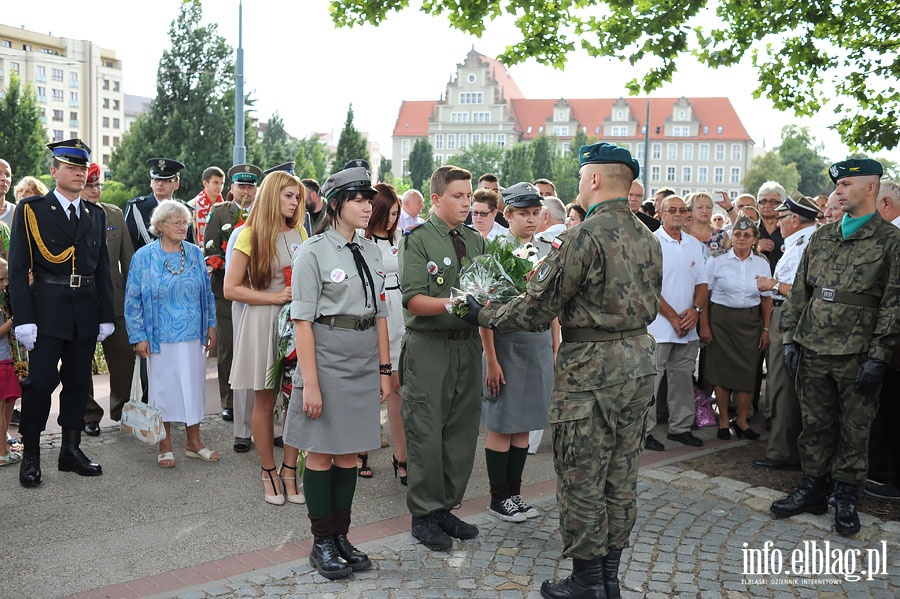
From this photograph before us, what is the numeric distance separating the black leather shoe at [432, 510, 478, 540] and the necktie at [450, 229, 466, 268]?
1.58 metres

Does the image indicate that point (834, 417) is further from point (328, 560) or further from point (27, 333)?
point (27, 333)

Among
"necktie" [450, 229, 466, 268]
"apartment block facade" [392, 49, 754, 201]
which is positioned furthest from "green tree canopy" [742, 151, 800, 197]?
"necktie" [450, 229, 466, 268]

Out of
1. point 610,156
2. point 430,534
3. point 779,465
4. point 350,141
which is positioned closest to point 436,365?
point 430,534

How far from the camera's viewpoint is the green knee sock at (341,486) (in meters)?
4.74

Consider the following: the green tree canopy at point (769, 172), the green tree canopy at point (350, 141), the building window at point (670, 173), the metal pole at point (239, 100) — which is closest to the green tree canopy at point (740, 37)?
the metal pole at point (239, 100)

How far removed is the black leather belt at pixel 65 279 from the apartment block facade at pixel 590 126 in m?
105

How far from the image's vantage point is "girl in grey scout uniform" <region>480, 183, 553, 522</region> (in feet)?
18.4

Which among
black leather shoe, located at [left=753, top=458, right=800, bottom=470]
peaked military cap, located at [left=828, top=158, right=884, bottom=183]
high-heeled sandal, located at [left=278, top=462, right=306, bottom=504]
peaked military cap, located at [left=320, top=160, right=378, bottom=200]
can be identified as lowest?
black leather shoe, located at [left=753, top=458, right=800, bottom=470]

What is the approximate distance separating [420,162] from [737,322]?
94.0 m

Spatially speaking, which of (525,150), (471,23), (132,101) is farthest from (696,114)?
(471,23)

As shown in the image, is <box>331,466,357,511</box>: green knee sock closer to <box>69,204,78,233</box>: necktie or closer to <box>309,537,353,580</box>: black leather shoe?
<box>309,537,353,580</box>: black leather shoe

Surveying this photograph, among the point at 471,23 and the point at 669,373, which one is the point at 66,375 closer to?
the point at 669,373

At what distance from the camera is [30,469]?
5.96m

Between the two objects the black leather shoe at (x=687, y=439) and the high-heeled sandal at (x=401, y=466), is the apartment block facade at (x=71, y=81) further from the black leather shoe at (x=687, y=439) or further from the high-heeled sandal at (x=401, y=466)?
the high-heeled sandal at (x=401, y=466)
